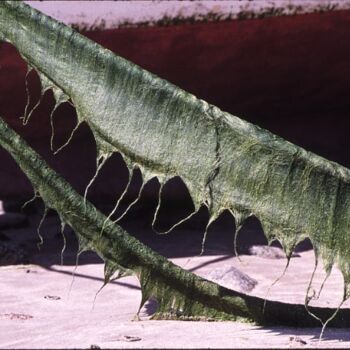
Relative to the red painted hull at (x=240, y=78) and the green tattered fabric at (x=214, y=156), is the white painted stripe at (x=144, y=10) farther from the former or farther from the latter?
the green tattered fabric at (x=214, y=156)

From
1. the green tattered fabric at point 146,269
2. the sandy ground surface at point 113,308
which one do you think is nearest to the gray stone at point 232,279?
the sandy ground surface at point 113,308

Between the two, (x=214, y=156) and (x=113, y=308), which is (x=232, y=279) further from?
(x=214, y=156)

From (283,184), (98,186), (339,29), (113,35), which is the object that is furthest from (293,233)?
(98,186)

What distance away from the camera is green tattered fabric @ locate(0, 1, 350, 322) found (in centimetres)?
353

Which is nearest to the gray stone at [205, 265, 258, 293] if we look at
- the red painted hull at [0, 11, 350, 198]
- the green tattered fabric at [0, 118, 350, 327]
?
the green tattered fabric at [0, 118, 350, 327]

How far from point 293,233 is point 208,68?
2.87m

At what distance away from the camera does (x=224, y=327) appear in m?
3.87

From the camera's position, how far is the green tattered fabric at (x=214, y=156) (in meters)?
3.53

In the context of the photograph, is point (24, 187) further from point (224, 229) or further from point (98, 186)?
point (224, 229)

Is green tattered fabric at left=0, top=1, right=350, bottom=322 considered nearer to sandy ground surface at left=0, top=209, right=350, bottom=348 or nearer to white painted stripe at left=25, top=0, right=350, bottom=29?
sandy ground surface at left=0, top=209, right=350, bottom=348

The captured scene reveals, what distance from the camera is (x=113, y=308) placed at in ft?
14.9

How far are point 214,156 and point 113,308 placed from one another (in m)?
1.31

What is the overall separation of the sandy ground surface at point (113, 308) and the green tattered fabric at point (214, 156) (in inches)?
17.1

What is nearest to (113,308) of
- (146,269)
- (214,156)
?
(146,269)
